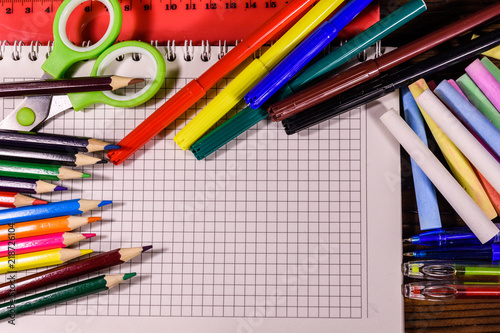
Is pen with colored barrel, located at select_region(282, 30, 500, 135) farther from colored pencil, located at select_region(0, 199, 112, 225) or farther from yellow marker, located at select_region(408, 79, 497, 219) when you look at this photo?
colored pencil, located at select_region(0, 199, 112, 225)

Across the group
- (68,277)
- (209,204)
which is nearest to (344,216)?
(209,204)

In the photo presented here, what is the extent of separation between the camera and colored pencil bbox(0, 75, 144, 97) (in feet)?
2.05

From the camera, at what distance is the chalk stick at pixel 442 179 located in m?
0.61

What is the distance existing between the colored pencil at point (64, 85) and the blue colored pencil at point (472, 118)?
1.56ft

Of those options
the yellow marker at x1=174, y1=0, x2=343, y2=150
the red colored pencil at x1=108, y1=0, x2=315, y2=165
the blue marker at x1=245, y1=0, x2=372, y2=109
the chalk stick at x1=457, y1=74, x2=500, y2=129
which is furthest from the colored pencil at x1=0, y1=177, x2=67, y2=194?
the chalk stick at x1=457, y1=74, x2=500, y2=129

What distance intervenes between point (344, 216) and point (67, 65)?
500 mm

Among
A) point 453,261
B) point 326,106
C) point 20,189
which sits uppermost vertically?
point 326,106

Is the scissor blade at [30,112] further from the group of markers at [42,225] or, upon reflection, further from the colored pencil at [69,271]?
the colored pencil at [69,271]

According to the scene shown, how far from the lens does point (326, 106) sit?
2.11ft

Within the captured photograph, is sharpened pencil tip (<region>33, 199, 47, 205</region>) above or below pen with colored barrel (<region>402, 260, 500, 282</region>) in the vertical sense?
above

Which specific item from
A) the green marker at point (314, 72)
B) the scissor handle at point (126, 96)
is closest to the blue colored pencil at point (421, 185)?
the green marker at point (314, 72)

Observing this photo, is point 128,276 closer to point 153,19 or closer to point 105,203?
point 105,203

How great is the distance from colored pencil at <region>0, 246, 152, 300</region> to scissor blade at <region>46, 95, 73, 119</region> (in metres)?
0.24

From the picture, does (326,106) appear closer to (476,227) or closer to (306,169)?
(306,169)
